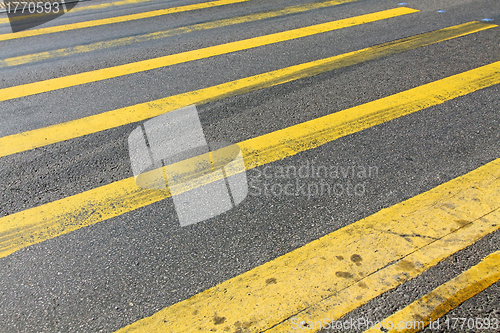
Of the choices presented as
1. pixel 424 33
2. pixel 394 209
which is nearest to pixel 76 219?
pixel 394 209

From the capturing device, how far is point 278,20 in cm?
652

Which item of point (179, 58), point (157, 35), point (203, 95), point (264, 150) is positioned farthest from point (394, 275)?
point (157, 35)

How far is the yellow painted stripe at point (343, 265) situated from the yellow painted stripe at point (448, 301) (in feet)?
0.54

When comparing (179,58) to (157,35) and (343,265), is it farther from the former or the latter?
(343,265)

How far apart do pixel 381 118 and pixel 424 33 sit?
2.71 meters

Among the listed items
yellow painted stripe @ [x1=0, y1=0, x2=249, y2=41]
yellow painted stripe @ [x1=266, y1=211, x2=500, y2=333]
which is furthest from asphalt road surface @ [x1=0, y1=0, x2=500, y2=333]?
yellow painted stripe @ [x1=0, y1=0, x2=249, y2=41]

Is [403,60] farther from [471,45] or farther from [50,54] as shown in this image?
[50,54]

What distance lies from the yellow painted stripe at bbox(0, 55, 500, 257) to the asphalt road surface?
0.02 m

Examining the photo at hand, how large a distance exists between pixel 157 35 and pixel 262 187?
13.0 feet

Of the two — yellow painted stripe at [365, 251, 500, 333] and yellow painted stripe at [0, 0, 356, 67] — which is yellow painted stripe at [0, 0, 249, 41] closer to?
yellow painted stripe at [0, 0, 356, 67]

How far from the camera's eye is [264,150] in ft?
11.4

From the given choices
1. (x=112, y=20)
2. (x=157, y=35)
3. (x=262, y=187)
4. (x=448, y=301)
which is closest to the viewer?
(x=448, y=301)

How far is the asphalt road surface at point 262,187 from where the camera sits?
7.29ft

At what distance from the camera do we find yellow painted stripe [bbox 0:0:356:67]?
211 inches
